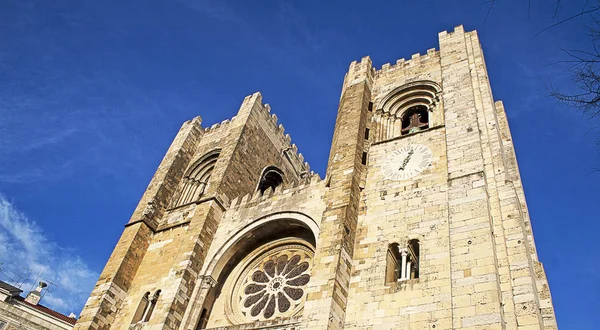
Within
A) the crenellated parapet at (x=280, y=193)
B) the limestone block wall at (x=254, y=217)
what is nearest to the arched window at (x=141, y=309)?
the limestone block wall at (x=254, y=217)

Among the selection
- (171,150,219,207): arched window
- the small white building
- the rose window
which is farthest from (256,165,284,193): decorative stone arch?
the small white building

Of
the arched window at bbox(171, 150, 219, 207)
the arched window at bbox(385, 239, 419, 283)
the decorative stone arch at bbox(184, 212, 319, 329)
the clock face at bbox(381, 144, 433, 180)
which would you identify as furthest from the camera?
the arched window at bbox(171, 150, 219, 207)

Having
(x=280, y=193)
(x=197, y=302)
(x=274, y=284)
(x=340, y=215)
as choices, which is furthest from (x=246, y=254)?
(x=340, y=215)

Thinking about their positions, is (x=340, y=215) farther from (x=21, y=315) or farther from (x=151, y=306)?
(x=21, y=315)

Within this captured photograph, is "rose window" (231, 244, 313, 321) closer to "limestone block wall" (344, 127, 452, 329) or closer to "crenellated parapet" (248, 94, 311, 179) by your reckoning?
"limestone block wall" (344, 127, 452, 329)

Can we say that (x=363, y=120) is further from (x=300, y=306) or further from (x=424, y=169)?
(x=300, y=306)

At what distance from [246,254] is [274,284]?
1613 millimetres

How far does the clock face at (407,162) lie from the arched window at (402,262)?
2019mm

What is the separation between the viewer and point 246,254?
14.0m

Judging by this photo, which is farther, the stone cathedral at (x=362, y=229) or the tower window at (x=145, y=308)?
the tower window at (x=145, y=308)

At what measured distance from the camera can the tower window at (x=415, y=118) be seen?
14945 millimetres

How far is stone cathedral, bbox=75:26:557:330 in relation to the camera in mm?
9062

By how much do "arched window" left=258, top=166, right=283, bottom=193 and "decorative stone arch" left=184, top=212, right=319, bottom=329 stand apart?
4371 millimetres

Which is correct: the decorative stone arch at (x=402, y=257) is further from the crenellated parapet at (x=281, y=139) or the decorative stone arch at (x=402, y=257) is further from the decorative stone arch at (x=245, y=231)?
the crenellated parapet at (x=281, y=139)
